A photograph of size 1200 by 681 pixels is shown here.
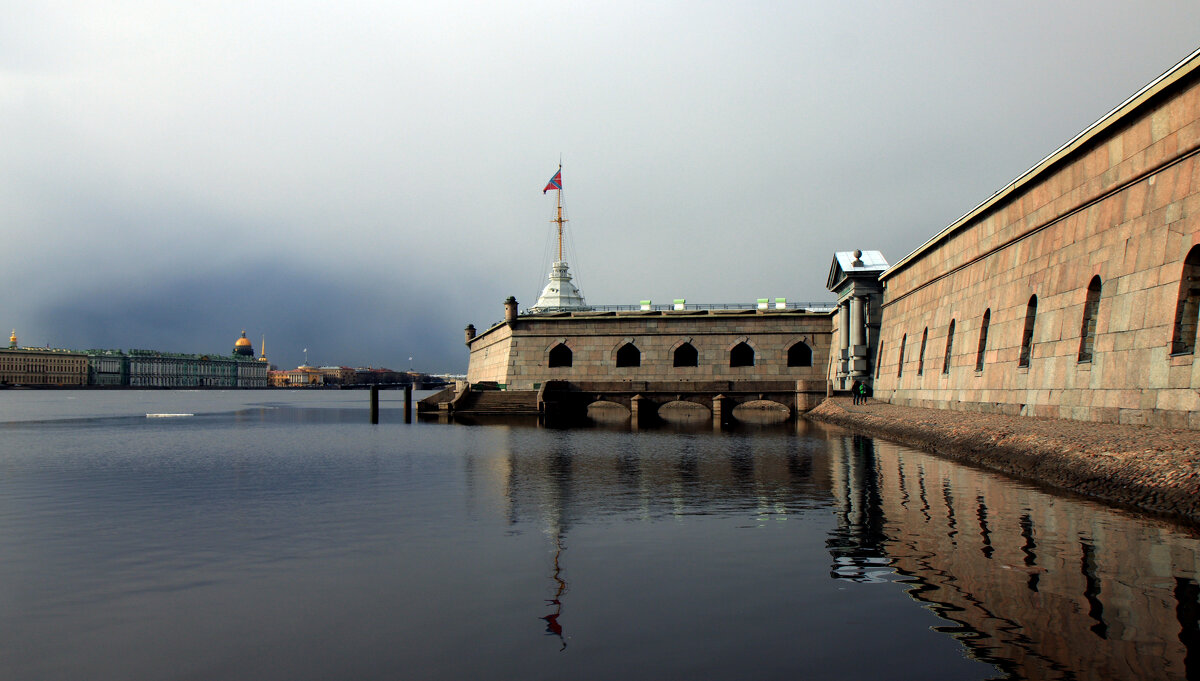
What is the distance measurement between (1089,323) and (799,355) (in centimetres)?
3229

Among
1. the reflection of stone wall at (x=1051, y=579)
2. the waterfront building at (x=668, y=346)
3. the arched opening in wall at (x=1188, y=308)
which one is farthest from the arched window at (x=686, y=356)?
the reflection of stone wall at (x=1051, y=579)

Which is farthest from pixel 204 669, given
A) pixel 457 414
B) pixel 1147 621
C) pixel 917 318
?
A: pixel 457 414

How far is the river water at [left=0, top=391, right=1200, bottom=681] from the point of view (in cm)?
620

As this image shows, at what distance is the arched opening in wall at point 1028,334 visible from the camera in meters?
21.5

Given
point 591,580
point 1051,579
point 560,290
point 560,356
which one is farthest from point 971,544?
point 560,290

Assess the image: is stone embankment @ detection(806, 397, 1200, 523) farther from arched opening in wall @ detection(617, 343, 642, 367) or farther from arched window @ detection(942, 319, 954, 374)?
arched opening in wall @ detection(617, 343, 642, 367)

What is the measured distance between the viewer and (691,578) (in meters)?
8.70

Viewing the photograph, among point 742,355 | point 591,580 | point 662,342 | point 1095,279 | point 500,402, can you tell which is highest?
point 1095,279

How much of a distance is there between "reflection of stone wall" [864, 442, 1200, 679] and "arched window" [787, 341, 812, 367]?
3672 cm

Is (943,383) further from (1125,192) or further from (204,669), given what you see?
(204,669)

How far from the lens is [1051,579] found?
322 inches

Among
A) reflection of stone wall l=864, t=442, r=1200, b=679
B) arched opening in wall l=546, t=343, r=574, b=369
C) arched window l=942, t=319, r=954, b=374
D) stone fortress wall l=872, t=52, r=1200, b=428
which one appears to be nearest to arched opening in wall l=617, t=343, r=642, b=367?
arched opening in wall l=546, t=343, r=574, b=369

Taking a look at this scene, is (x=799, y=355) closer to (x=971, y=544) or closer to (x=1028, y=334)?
(x=1028, y=334)

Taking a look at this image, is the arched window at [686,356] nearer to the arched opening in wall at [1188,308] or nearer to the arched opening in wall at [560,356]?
the arched opening in wall at [560,356]
